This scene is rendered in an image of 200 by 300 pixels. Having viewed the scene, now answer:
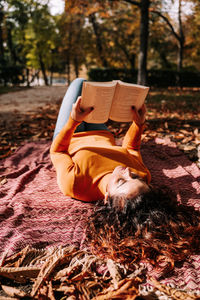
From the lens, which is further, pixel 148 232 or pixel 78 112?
pixel 78 112

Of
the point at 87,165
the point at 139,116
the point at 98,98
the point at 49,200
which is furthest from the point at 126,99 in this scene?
the point at 49,200

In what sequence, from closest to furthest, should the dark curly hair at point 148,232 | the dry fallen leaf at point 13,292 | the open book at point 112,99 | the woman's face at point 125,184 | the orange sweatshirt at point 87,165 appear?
the dry fallen leaf at point 13,292, the dark curly hair at point 148,232, the woman's face at point 125,184, the orange sweatshirt at point 87,165, the open book at point 112,99

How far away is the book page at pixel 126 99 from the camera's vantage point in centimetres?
257

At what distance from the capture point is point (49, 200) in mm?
2592

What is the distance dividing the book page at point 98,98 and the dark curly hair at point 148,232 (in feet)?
3.49

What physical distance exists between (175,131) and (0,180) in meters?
3.65

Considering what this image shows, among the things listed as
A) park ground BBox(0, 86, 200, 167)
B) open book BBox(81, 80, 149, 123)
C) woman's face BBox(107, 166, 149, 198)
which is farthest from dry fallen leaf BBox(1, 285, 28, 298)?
park ground BBox(0, 86, 200, 167)

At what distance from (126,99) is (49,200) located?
1.48m

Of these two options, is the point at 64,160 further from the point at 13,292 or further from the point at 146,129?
the point at 146,129

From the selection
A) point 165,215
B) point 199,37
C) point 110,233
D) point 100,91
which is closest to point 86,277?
point 110,233

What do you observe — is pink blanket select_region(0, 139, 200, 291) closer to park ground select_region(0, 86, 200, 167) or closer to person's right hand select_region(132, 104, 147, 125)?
park ground select_region(0, 86, 200, 167)

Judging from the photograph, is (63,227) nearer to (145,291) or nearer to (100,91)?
(145,291)

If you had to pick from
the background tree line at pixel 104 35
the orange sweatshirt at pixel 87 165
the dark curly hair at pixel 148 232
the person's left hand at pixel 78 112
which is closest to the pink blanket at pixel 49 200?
the dark curly hair at pixel 148 232

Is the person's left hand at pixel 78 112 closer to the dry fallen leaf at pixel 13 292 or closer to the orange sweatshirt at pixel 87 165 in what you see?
the orange sweatshirt at pixel 87 165
